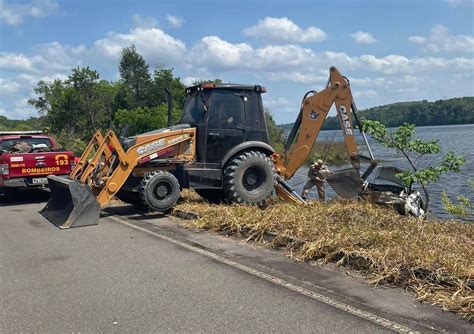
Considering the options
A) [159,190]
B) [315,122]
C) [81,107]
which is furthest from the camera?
[81,107]

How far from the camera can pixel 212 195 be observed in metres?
11.7

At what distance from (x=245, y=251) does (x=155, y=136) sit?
13.2 feet

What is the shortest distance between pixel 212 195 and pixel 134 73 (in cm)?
5488

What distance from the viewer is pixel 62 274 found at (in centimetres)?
636

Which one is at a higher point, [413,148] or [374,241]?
[413,148]

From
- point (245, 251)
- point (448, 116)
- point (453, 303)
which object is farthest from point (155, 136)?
point (448, 116)

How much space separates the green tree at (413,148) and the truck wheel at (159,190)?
4518mm

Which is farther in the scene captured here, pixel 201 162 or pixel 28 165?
pixel 28 165

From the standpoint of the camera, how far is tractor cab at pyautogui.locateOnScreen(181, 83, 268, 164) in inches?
422

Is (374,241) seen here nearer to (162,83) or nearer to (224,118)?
(224,118)

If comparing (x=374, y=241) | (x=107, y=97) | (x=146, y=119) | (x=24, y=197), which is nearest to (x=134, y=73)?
(x=107, y=97)

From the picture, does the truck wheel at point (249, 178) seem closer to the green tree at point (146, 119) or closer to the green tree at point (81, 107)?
the green tree at point (146, 119)

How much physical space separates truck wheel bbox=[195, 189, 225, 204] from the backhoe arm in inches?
58.6

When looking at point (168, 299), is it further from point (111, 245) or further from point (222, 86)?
point (222, 86)
